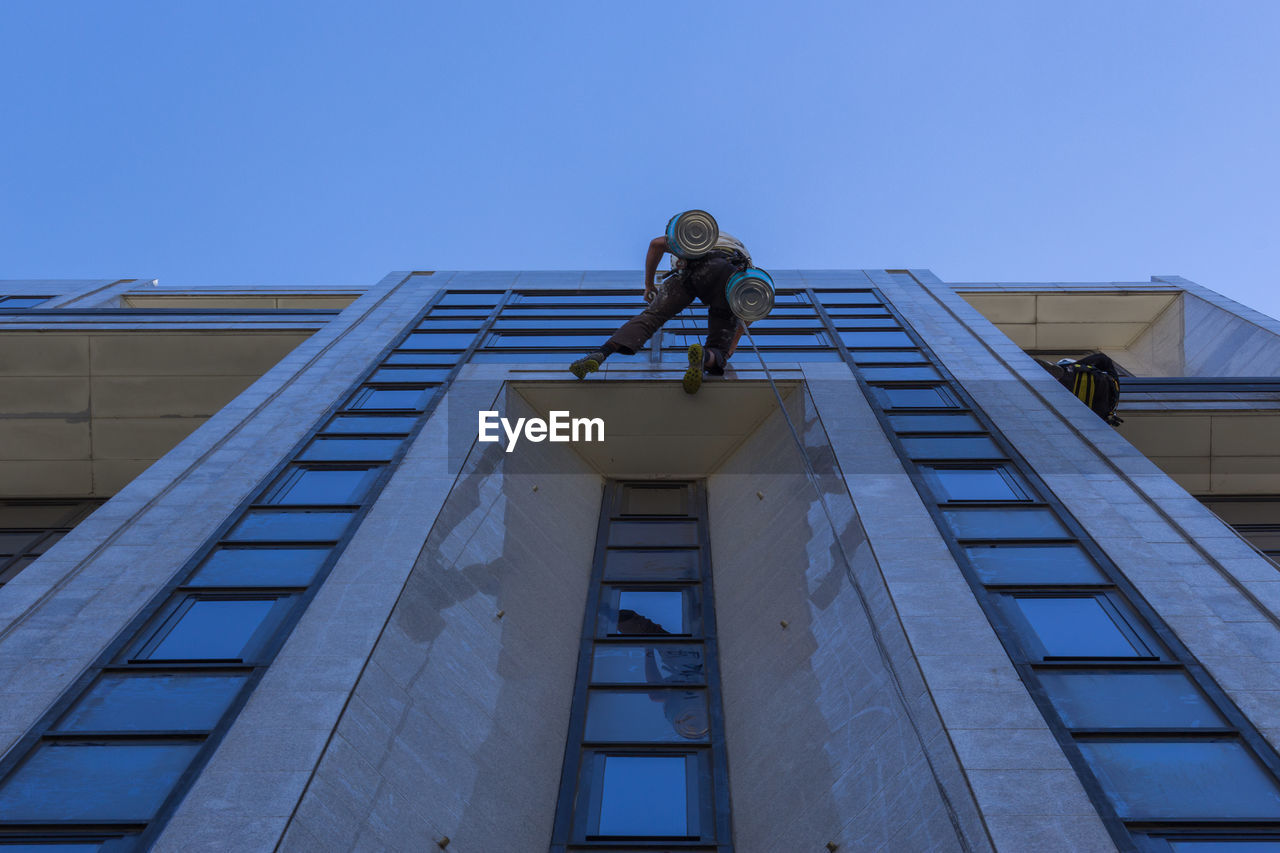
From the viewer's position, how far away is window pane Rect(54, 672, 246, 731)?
24.5 feet

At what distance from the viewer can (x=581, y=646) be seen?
11.0 m

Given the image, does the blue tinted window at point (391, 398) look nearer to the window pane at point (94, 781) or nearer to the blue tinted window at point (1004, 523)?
the window pane at point (94, 781)

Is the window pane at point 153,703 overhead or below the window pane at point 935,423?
below

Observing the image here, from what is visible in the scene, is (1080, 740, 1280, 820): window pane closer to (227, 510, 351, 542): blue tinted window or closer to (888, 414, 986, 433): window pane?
(888, 414, 986, 433): window pane

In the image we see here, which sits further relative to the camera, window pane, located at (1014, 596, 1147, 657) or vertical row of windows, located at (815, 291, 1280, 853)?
window pane, located at (1014, 596, 1147, 657)

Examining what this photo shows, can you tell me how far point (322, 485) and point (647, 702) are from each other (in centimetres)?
434

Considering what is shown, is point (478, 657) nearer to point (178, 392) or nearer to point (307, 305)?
point (178, 392)

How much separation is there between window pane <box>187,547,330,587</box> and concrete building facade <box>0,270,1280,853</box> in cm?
5

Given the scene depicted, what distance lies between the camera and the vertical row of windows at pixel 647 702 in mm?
8539

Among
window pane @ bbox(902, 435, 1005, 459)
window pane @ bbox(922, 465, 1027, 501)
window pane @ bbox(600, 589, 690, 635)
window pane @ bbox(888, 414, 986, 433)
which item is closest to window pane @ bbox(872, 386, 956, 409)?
window pane @ bbox(888, 414, 986, 433)

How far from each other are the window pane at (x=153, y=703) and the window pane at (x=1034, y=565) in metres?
6.54

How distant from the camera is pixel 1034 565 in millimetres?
9633

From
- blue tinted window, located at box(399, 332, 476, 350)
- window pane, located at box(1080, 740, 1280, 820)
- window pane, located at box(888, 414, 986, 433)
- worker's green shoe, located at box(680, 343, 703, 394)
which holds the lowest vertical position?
window pane, located at box(1080, 740, 1280, 820)

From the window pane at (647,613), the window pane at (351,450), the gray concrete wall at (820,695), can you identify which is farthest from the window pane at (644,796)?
the window pane at (351,450)
